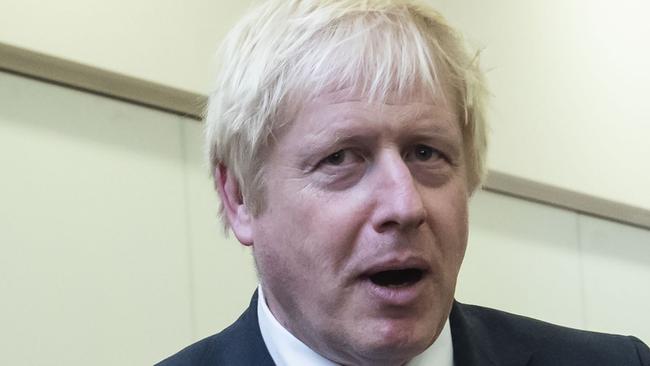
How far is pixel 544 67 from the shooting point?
2.56 meters

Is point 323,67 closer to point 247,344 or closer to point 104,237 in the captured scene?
point 247,344

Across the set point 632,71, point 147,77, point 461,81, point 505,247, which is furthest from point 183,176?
point 632,71

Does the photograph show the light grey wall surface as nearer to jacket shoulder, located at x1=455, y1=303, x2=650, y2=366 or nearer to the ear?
the ear

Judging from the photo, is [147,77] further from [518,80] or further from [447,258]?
[518,80]

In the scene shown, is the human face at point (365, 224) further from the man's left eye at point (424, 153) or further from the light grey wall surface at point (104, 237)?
the light grey wall surface at point (104, 237)

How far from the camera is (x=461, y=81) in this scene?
1.02m

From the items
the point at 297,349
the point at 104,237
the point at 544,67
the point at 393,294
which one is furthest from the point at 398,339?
the point at 544,67

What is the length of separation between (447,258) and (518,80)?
1.60 m

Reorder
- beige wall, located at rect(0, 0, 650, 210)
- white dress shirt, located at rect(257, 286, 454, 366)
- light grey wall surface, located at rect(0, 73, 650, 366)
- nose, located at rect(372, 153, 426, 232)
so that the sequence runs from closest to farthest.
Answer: nose, located at rect(372, 153, 426, 232) < white dress shirt, located at rect(257, 286, 454, 366) < light grey wall surface, located at rect(0, 73, 650, 366) < beige wall, located at rect(0, 0, 650, 210)

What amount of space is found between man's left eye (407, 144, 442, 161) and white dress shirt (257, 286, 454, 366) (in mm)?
202

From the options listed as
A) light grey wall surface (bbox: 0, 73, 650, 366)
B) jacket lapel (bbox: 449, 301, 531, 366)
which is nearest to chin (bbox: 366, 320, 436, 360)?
jacket lapel (bbox: 449, 301, 531, 366)

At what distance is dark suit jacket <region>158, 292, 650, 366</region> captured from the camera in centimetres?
107

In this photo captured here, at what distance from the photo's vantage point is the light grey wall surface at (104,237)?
1.51m

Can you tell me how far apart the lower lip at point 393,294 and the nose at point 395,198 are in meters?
0.06
